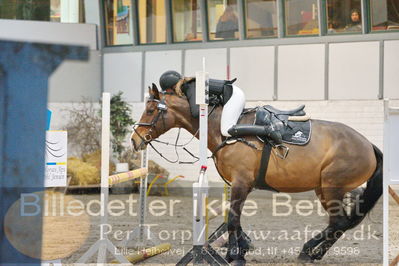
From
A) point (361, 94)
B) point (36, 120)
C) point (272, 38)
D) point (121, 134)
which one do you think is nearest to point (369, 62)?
point (361, 94)

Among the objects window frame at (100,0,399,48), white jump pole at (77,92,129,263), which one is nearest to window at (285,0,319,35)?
window frame at (100,0,399,48)

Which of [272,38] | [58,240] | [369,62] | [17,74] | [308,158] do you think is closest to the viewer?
[17,74]

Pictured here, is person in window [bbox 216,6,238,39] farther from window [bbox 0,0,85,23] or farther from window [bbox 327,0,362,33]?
window [bbox 0,0,85,23]

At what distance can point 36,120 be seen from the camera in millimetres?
3275

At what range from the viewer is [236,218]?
18.8ft

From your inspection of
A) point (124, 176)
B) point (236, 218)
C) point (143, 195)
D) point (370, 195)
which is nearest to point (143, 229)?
point (143, 195)

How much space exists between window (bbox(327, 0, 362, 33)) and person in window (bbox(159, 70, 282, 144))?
22.0 ft

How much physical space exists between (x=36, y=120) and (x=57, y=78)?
11.6 meters

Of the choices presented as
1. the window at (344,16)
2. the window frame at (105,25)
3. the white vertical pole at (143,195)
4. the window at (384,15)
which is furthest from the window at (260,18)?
the white vertical pole at (143,195)

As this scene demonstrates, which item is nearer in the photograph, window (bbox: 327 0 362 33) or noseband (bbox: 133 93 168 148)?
noseband (bbox: 133 93 168 148)

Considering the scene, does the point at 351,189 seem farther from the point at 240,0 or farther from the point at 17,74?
the point at 240,0

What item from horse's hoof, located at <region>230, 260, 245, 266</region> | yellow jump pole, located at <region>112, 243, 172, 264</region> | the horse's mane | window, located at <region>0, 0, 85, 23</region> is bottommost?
yellow jump pole, located at <region>112, 243, 172, 264</region>

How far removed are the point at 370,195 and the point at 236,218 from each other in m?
1.27

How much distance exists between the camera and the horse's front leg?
5707mm
